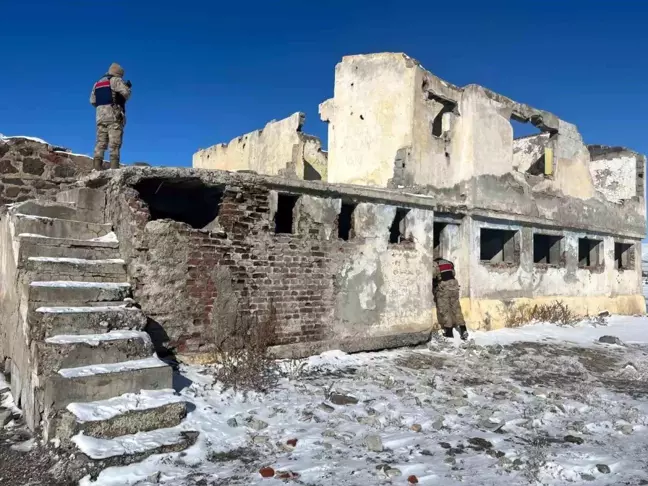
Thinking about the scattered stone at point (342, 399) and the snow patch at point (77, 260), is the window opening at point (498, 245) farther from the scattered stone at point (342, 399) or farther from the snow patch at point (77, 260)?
the snow patch at point (77, 260)

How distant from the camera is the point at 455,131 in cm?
1187

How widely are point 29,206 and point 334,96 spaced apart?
8.04 meters

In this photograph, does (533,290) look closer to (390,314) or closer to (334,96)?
(390,314)

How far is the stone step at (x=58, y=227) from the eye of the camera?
588 cm

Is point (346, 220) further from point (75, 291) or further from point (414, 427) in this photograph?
point (75, 291)

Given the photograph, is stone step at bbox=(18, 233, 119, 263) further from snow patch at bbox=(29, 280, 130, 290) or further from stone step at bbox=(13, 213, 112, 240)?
snow patch at bbox=(29, 280, 130, 290)

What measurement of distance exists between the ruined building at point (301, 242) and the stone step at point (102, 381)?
1 cm

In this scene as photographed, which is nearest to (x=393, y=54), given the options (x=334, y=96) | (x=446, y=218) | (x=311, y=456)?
(x=334, y=96)

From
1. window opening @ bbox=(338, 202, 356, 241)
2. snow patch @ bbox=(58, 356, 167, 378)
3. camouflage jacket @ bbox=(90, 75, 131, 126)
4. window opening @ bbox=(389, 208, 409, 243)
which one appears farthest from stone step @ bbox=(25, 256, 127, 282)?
window opening @ bbox=(389, 208, 409, 243)

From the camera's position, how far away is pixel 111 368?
467cm

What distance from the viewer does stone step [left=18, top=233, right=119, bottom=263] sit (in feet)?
18.1

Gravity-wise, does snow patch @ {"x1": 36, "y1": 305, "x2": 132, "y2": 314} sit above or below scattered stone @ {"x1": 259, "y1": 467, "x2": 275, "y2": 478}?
above

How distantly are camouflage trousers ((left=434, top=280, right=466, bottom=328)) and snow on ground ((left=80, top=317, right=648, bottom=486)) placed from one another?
2153mm

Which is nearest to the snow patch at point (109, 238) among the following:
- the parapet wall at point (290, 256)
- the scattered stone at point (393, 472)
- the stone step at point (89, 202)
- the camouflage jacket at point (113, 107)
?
the parapet wall at point (290, 256)
